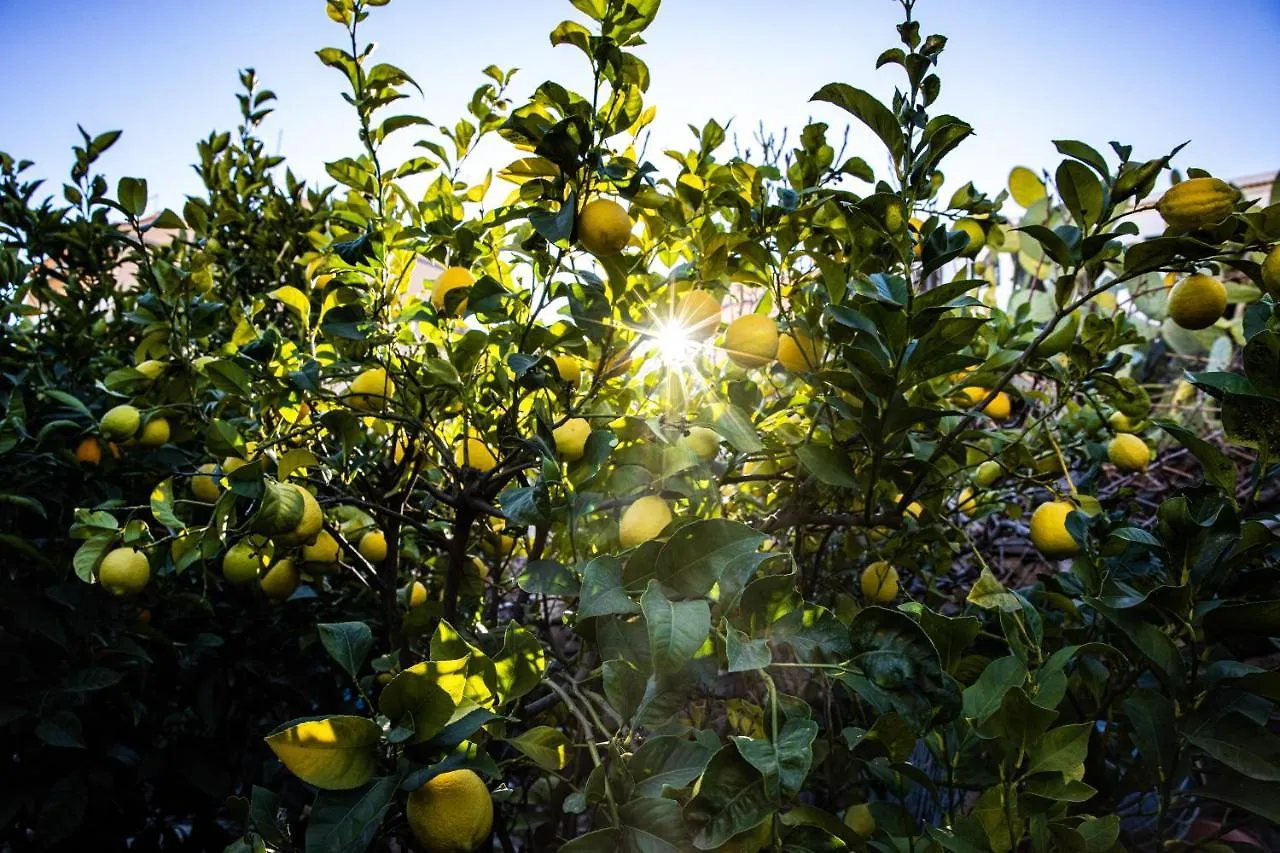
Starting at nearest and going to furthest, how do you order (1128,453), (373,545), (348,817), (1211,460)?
(348,817)
(1211,460)
(1128,453)
(373,545)

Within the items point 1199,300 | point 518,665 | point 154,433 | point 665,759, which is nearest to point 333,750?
point 518,665

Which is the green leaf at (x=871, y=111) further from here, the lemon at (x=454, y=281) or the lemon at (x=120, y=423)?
the lemon at (x=120, y=423)

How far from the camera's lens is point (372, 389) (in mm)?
1121

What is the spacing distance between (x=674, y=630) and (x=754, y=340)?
52 centimetres

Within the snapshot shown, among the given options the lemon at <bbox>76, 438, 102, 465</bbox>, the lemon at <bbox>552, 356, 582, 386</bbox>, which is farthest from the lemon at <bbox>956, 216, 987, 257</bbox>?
→ the lemon at <bbox>76, 438, 102, 465</bbox>

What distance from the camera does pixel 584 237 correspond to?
845 mm

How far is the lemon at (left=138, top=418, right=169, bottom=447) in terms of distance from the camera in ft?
3.83

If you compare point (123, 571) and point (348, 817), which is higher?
point (123, 571)

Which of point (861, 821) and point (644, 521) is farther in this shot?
point (861, 821)

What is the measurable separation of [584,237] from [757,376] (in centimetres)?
61

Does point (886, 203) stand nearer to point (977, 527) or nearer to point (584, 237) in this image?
point (584, 237)

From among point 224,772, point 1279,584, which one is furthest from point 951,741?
point 224,772

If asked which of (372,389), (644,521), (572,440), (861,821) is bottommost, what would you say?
(861,821)

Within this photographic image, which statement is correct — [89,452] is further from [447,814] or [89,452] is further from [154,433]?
[447,814]
